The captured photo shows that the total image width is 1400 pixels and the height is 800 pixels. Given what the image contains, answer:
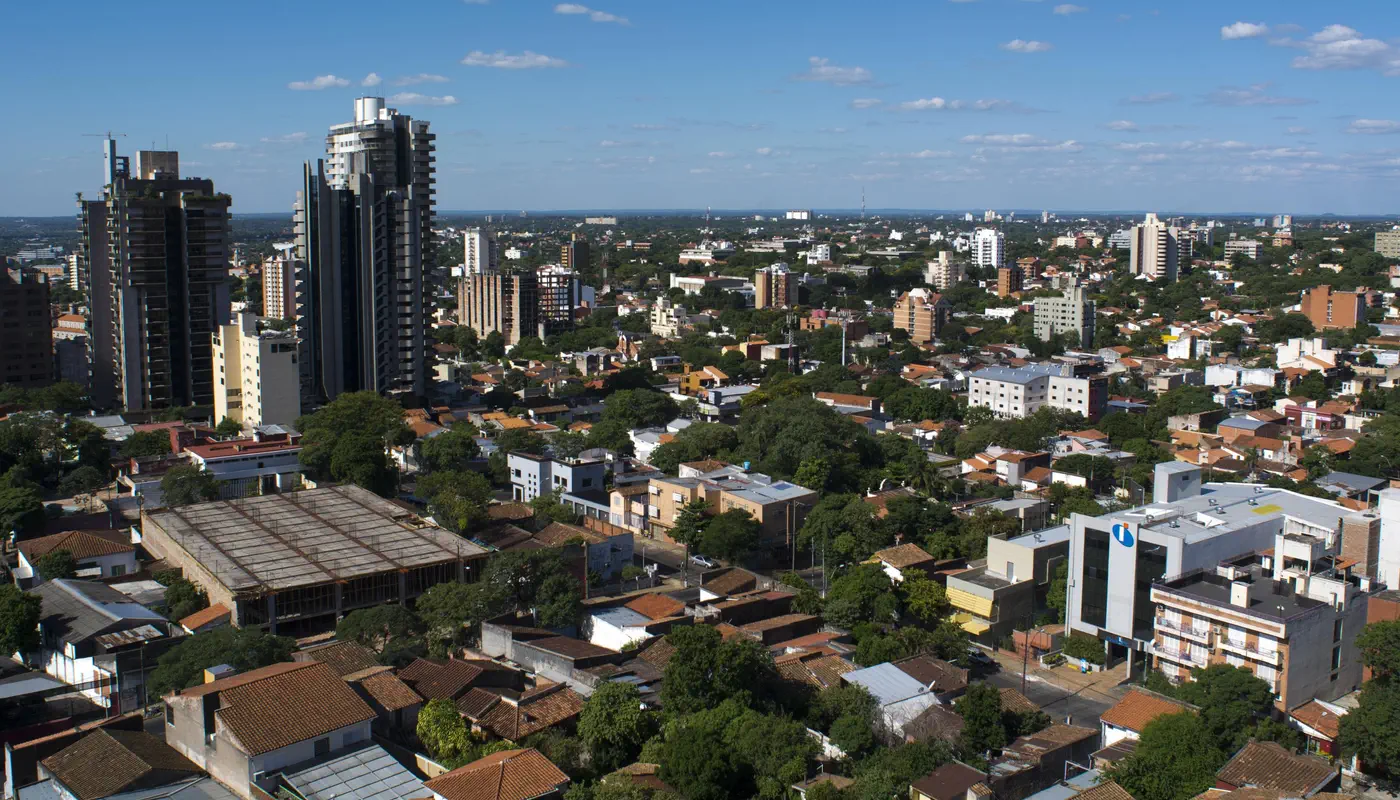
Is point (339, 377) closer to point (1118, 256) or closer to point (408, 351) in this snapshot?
point (408, 351)

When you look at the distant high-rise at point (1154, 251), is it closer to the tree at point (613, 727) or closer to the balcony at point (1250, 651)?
the balcony at point (1250, 651)

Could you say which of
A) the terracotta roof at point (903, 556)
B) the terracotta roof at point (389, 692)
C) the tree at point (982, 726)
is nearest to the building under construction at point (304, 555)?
the terracotta roof at point (389, 692)

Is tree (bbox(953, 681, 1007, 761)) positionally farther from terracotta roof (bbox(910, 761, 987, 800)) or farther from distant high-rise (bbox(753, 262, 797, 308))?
distant high-rise (bbox(753, 262, 797, 308))

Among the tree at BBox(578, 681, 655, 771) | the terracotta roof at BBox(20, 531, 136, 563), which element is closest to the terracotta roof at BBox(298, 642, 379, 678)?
the tree at BBox(578, 681, 655, 771)

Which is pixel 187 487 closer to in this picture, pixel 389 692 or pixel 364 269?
pixel 389 692

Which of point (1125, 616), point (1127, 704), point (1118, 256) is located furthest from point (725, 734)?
point (1118, 256)
